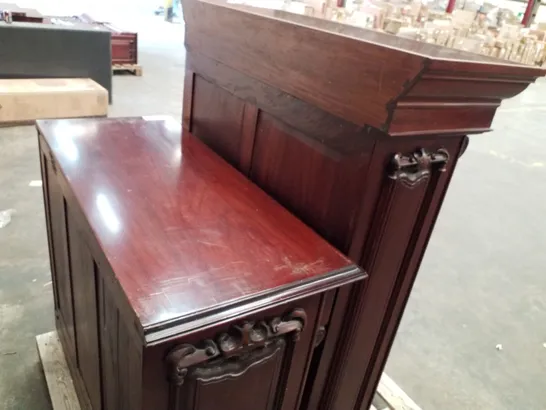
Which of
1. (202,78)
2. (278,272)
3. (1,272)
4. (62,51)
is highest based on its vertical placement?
(202,78)

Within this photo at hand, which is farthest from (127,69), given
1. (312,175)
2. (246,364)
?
(246,364)

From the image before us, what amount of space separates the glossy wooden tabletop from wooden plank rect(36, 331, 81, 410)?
2.43 feet

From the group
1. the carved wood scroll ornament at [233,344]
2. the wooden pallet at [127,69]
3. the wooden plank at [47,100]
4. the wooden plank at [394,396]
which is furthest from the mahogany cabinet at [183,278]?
the wooden pallet at [127,69]

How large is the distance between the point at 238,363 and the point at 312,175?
1.32 ft

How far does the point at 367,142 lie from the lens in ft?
2.59

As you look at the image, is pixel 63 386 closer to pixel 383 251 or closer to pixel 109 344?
pixel 109 344

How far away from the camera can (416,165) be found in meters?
0.84

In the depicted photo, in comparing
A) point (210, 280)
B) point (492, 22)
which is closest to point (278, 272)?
point (210, 280)

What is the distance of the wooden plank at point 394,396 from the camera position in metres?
1.48

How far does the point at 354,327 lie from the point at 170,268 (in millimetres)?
478

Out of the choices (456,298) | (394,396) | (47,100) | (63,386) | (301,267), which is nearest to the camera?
(301,267)

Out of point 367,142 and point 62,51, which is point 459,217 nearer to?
point 367,142

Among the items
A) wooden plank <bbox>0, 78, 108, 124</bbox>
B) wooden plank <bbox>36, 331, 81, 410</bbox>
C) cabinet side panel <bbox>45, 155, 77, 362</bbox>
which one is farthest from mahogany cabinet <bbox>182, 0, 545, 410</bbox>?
wooden plank <bbox>0, 78, 108, 124</bbox>

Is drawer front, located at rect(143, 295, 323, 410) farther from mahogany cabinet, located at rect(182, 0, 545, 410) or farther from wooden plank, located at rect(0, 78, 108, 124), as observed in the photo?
wooden plank, located at rect(0, 78, 108, 124)
